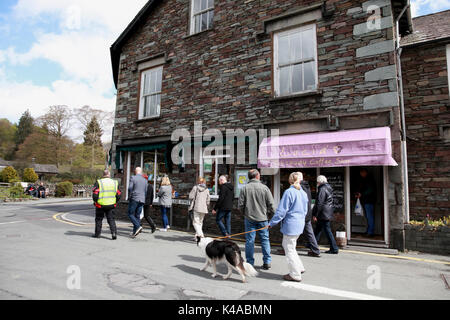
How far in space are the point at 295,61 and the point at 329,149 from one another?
3.20 metres

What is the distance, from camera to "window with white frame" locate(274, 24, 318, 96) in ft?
27.5

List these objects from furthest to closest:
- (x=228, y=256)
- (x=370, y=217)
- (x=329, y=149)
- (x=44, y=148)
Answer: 1. (x=44, y=148)
2. (x=370, y=217)
3. (x=329, y=149)
4. (x=228, y=256)

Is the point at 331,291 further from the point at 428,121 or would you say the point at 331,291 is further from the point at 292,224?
the point at 428,121

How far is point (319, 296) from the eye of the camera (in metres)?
3.87

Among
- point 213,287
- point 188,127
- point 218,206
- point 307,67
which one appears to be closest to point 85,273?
point 213,287

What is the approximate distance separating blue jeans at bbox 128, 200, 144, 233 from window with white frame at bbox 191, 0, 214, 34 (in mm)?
7320

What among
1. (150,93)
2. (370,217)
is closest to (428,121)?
(370,217)

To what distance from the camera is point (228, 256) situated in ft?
14.6

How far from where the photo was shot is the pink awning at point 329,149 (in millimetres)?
6645

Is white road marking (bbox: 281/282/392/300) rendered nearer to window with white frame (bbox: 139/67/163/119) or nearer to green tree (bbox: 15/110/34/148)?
window with white frame (bbox: 139/67/163/119)

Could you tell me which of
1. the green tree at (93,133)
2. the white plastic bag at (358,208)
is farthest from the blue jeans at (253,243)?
the green tree at (93,133)

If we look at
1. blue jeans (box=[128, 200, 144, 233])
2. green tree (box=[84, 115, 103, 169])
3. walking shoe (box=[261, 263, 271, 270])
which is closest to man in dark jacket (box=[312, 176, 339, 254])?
walking shoe (box=[261, 263, 271, 270])
